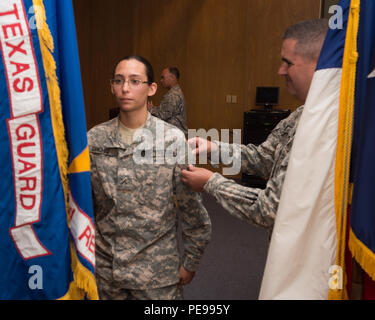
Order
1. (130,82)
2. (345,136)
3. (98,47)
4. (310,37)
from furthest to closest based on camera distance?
(98,47) → (130,82) → (310,37) → (345,136)

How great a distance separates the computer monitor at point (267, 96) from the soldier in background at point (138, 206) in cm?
513

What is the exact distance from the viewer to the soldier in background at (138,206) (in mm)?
1587

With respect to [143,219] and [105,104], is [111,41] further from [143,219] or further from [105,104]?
[143,219]

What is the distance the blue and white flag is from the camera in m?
1.07

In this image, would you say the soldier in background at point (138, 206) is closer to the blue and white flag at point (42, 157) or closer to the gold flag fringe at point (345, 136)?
the blue and white flag at point (42, 157)

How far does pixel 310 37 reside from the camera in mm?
1370

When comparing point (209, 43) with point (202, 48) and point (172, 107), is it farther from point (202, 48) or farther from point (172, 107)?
point (172, 107)

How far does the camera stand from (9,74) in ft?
3.45

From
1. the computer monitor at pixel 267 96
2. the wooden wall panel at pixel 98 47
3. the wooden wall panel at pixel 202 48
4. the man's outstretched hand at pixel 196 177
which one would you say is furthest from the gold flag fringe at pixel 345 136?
the wooden wall panel at pixel 202 48

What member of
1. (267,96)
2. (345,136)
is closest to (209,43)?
(267,96)

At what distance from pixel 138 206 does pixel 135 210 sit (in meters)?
0.02

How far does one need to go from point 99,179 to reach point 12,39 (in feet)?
2.34

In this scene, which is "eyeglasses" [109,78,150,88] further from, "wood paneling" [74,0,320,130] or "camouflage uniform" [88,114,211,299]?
"wood paneling" [74,0,320,130]
